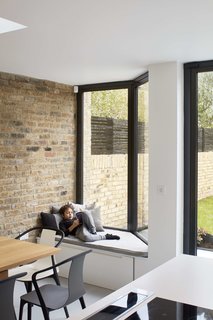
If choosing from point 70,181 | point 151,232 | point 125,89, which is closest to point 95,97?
point 125,89

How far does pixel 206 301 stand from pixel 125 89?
3.76 metres

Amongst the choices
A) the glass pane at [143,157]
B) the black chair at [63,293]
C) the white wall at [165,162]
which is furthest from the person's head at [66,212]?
the black chair at [63,293]

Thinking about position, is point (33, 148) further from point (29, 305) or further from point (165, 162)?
point (29, 305)

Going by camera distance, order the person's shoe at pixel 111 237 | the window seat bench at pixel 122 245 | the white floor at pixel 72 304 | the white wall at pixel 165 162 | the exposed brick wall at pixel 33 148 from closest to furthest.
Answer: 1. the white floor at pixel 72 304
2. the white wall at pixel 165 162
3. the window seat bench at pixel 122 245
4. the exposed brick wall at pixel 33 148
5. the person's shoe at pixel 111 237

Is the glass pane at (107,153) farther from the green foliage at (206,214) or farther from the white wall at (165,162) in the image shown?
the green foliage at (206,214)

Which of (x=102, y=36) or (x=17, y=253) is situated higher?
(x=102, y=36)

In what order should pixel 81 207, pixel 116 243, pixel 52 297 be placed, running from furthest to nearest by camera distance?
pixel 81 207 → pixel 116 243 → pixel 52 297

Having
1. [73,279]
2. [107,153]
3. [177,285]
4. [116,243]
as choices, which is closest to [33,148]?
[107,153]

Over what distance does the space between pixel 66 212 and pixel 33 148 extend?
0.94m

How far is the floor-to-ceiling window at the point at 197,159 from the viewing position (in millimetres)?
3900

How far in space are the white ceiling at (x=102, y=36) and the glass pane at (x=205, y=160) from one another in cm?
36

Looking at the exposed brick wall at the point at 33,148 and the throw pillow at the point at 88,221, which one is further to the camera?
the throw pillow at the point at 88,221

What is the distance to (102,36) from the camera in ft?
9.75

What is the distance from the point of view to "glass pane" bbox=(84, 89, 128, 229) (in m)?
5.03
